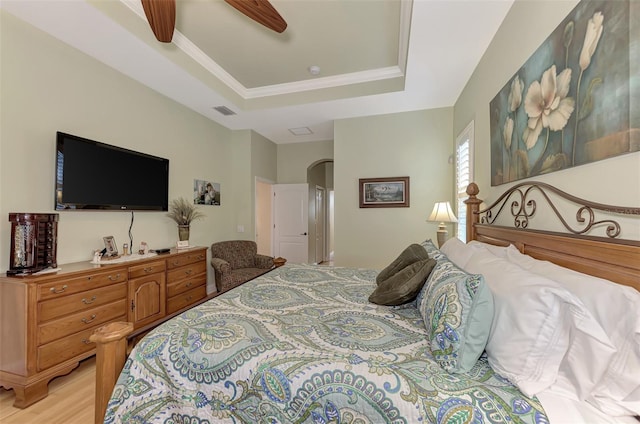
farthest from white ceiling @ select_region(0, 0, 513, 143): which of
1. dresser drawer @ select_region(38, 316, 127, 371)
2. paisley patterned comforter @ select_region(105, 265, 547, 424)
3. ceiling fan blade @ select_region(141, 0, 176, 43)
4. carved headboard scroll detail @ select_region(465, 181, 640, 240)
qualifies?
dresser drawer @ select_region(38, 316, 127, 371)

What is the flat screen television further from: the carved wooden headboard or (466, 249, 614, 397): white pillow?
the carved wooden headboard

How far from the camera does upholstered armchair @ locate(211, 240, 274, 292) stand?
3.65 meters

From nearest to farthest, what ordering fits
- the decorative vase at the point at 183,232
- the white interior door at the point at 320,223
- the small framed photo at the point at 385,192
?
1. the decorative vase at the point at 183,232
2. the small framed photo at the point at 385,192
3. the white interior door at the point at 320,223

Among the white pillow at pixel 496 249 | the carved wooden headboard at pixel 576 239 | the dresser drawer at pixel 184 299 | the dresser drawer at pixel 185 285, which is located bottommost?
the dresser drawer at pixel 184 299

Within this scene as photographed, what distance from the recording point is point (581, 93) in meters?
1.14

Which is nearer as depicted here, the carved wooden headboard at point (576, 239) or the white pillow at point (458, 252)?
the carved wooden headboard at point (576, 239)

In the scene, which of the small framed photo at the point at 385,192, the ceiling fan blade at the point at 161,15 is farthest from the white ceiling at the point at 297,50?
the small framed photo at the point at 385,192

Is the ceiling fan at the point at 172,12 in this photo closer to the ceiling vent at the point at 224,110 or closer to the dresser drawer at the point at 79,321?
the ceiling vent at the point at 224,110

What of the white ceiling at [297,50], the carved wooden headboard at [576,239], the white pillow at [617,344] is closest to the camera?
the white pillow at [617,344]

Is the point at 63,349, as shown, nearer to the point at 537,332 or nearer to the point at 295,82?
the point at 537,332

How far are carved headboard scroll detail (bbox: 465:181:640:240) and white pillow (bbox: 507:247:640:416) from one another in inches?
11.3

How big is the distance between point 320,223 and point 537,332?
19.9ft

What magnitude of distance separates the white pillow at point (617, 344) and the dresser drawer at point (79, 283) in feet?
9.87

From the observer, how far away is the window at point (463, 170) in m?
2.91
